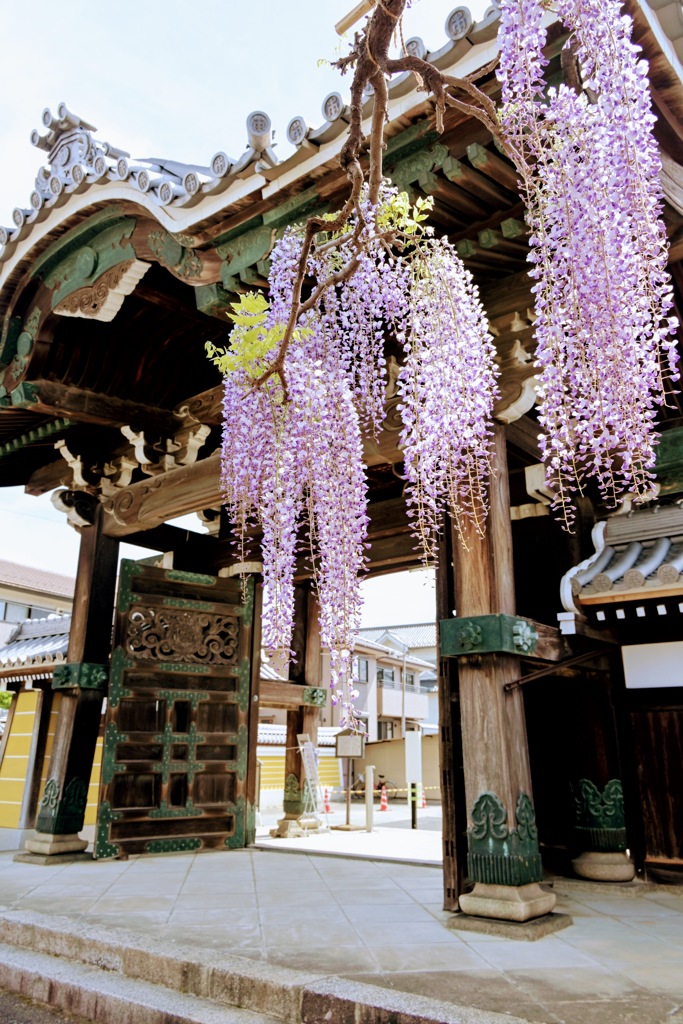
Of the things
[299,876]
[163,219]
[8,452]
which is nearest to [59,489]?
[8,452]

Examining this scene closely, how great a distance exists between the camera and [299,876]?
5.01m

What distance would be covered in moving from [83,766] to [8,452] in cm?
293

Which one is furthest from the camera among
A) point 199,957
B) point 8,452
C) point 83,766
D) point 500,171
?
point 8,452

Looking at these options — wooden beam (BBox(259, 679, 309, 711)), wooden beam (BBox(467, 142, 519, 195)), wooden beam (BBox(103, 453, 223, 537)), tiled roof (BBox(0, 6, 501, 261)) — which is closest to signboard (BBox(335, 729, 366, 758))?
wooden beam (BBox(259, 679, 309, 711))

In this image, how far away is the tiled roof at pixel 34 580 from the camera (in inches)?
892

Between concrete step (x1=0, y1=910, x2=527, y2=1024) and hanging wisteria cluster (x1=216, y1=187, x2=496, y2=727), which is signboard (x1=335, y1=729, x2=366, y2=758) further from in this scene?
concrete step (x1=0, y1=910, x2=527, y2=1024)

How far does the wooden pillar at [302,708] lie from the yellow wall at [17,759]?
2.82m

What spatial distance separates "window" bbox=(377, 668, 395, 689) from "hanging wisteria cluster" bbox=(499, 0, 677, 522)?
23.1m

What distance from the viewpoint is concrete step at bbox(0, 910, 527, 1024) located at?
7.74 ft

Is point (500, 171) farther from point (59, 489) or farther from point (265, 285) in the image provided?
point (59, 489)

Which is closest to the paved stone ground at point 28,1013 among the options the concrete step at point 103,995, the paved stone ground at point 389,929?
the concrete step at point 103,995

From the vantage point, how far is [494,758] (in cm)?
361

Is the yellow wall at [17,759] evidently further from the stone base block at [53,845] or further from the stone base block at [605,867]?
the stone base block at [605,867]

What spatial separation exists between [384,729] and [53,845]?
70.7ft
